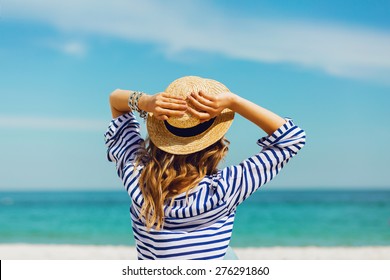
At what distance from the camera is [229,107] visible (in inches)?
65.8

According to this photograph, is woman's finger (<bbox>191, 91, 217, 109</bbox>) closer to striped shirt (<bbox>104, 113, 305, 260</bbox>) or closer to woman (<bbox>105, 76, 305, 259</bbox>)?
woman (<bbox>105, 76, 305, 259</bbox>)

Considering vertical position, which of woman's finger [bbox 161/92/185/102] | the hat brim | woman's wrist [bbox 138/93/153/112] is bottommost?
the hat brim

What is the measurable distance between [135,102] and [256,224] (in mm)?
14986

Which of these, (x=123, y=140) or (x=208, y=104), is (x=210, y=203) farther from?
(x=123, y=140)

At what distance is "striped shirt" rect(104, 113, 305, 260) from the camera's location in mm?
1563

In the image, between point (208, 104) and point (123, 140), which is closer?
point (208, 104)

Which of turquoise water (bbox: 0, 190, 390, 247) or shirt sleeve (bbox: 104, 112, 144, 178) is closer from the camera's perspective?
shirt sleeve (bbox: 104, 112, 144, 178)

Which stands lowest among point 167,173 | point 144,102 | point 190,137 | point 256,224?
point 167,173

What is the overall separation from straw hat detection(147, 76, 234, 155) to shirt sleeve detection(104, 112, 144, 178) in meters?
0.07

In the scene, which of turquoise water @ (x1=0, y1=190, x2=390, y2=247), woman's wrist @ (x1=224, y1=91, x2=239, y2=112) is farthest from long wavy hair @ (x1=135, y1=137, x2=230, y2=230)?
turquoise water @ (x1=0, y1=190, x2=390, y2=247)

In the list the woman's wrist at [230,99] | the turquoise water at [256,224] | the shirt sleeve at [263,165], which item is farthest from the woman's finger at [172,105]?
the turquoise water at [256,224]

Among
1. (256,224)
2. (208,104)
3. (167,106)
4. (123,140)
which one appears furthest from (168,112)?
(256,224)

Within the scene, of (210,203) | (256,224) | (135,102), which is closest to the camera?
(210,203)
